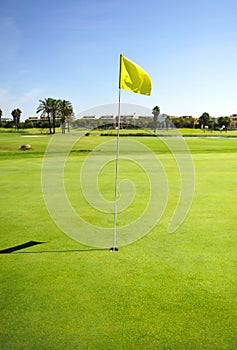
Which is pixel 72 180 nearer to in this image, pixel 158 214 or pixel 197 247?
pixel 158 214

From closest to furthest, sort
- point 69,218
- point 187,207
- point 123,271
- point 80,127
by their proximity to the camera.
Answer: point 123,271 → point 69,218 → point 187,207 → point 80,127

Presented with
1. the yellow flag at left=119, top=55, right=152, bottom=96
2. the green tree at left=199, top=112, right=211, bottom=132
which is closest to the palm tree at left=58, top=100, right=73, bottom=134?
the green tree at left=199, top=112, right=211, bottom=132

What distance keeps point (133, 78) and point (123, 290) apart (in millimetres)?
2990

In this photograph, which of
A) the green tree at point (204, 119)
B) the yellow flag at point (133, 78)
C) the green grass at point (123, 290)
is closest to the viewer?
the green grass at point (123, 290)

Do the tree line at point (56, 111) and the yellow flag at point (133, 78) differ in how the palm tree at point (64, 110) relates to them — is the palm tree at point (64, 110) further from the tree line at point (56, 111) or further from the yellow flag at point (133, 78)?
the yellow flag at point (133, 78)

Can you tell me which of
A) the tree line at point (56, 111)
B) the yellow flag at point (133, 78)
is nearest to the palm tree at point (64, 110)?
the tree line at point (56, 111)

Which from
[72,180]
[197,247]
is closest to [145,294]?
[197,247]

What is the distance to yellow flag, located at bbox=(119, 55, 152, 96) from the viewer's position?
5094 mm

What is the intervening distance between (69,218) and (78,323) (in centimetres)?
370

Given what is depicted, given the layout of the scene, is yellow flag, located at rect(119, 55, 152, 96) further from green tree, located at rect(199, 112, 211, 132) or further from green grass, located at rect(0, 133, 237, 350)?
green tree, located at rect(199, 112, 211, 132)

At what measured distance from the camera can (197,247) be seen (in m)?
5.07

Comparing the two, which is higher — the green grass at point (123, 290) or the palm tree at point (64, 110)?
the palm tree at point (64, 110)

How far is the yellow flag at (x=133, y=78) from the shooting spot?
5094 millimetres

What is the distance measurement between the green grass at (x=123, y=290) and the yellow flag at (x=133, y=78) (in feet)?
7.42
